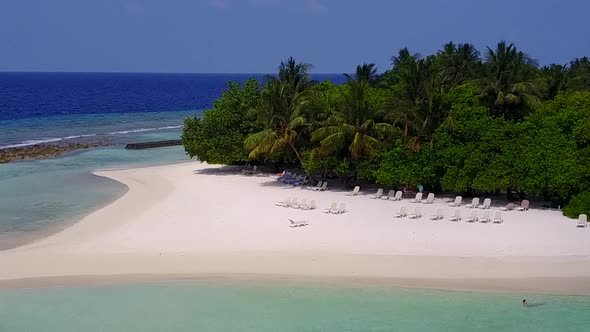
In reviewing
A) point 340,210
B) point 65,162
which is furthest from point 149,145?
point 340,210

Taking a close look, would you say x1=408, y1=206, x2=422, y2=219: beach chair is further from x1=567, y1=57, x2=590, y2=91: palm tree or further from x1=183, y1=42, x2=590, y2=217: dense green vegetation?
x1=567, y1=57, x2=590, y2=91: palm tree

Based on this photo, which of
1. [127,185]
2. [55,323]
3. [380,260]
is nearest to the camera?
[55,323]

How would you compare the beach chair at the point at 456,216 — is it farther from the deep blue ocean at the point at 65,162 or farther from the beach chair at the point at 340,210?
the deep blue ocean at the point at 65,162

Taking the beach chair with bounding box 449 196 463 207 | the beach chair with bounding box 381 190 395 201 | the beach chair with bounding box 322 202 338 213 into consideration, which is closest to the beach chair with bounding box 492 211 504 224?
the beach chair with bounding box 449 196 463 207

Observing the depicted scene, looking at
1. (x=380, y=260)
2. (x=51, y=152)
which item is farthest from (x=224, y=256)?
(x=51, y=152)

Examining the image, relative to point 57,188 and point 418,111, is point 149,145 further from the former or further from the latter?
point 418,111

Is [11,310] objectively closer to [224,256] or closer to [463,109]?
[224,256]

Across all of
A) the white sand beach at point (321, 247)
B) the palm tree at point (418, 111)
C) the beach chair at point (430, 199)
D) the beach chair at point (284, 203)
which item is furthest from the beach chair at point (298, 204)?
the palm tree at point (418, 111)
